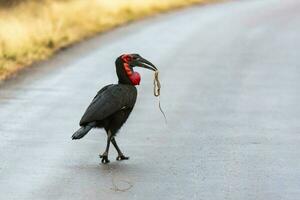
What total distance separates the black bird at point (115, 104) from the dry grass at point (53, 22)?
7308 mm

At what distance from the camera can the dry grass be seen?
65.1ft

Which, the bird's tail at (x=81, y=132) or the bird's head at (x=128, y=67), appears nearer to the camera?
the bird's tail at (x=81, y=132)

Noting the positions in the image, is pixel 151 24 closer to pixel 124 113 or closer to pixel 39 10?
pixel 39 10

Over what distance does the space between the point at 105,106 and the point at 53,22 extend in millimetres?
14656

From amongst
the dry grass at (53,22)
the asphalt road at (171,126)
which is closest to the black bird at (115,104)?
the asphalt road at (171,126)

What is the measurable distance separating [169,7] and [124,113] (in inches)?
881

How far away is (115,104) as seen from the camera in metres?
10.1

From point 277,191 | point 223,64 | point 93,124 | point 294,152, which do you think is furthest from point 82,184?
point 223,64

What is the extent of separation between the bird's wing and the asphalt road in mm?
498

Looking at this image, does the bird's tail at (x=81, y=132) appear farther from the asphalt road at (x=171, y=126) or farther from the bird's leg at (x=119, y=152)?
the bird's leg at (x=119, y=152)

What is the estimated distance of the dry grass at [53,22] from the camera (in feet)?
65.1

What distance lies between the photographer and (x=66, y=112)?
A: 13672mm

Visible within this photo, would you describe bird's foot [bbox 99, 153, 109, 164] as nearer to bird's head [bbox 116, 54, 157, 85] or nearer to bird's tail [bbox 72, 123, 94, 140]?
bird's tail [bbox 72, 123, 94, 140]

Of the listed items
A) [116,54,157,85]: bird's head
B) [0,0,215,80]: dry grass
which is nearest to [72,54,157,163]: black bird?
[116,54,157,85]: bird's head
